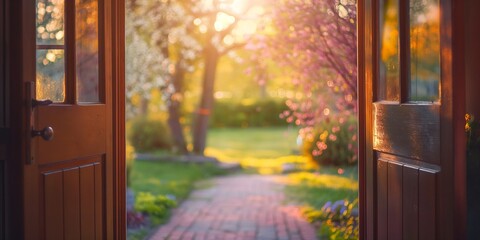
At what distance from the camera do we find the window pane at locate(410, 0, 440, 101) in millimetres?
3328

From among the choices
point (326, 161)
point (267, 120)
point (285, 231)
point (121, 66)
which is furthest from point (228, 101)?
point (121, 66)

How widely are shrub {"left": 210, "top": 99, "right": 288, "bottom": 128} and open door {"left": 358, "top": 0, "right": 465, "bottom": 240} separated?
76.8ft

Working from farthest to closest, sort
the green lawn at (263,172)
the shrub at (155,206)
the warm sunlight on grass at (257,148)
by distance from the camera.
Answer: the warm sunlight on grass at (257,148), the green lawn at (263,172), the shrub at (155,206)

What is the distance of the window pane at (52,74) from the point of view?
12.1ft

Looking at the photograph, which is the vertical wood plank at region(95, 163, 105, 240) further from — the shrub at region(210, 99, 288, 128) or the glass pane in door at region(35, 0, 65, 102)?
the shrub at region(210, 99, 288, 128)

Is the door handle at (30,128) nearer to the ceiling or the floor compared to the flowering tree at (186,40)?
nearer to the floor

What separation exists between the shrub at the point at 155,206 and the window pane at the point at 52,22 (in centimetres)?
444

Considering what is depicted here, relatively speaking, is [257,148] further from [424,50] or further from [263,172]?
[424,50]

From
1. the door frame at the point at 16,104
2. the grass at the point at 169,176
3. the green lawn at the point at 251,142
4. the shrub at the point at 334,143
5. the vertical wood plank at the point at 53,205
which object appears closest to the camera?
the door frame at the point at 16,104

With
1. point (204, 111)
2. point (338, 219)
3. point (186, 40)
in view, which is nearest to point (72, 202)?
point (338, 219)

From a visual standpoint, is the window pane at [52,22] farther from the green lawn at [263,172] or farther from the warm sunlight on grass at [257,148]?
the warm sunlight on grass at [257,148]

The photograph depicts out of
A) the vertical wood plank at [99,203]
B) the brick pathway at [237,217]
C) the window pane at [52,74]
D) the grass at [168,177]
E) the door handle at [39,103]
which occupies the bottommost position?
the brick pathway at [237,217]

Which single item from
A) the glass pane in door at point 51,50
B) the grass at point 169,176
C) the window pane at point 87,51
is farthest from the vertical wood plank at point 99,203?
the grass at point 169,176

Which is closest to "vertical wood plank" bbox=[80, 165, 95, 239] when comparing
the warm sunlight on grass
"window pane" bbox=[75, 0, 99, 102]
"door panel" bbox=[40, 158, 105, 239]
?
"door panel" bbox=[40, 158, 105, 239]
